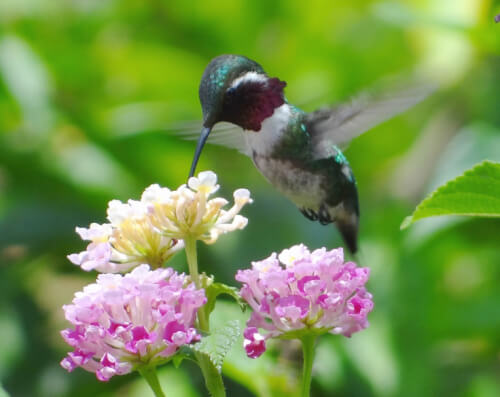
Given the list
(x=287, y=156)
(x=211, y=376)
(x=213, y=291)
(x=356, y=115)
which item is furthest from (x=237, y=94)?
(x=211, y=376)

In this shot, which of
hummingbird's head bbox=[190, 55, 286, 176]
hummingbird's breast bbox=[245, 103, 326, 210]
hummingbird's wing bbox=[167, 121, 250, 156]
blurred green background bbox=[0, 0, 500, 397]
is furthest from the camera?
blurred green background bbox=[0, 0, 500, 397]

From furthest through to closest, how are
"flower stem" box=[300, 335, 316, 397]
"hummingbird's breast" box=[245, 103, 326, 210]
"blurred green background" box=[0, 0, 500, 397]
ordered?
"blurred green background" box=[0, 0, 500, 397] < "hummingbird's breast" box=[245, 103, 326, 210] < "flower stem" box=[300, 335, 316, 397]

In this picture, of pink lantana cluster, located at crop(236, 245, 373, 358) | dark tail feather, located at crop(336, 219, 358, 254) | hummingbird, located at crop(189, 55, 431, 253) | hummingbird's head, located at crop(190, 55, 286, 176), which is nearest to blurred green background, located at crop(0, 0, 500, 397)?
dark tail feather, located at crop(336, 219, 358, 254)

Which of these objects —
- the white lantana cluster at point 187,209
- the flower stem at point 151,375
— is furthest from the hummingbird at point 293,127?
the flower stem at point 151,375

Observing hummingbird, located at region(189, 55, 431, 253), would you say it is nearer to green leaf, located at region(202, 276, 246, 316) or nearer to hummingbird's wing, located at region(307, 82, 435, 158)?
hummingbird's wing, located at region(307, 82, 435, 158)

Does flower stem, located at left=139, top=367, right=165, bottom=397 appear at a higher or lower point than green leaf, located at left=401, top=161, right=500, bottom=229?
lower

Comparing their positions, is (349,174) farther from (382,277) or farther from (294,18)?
(294,18)

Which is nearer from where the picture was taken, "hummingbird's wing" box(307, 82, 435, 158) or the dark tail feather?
"hummingbird's wing" box(307, 82, 435, 158)

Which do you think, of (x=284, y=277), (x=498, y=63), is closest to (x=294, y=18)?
(x=498, y=63)
